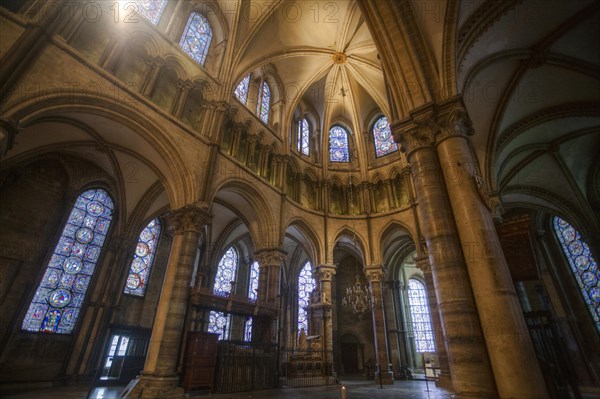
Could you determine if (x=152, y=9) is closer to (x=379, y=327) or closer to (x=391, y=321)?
(x=379, y=327)

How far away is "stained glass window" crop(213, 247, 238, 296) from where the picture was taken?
58.4 ft

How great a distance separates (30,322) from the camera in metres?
10.2

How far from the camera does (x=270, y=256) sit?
12773 mm

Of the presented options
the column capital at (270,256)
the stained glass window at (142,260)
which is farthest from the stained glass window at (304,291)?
the stained glass window at (142,260)

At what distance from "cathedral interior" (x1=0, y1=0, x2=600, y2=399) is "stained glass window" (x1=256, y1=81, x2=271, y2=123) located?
0.41 ft

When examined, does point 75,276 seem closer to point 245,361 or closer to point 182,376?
point 182,376

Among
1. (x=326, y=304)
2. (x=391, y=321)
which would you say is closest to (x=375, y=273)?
(x=326, y=304)

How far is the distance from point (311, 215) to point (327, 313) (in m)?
5.05

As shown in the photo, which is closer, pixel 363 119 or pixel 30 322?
pixel 30 322

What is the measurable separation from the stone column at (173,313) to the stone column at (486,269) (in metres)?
7.21

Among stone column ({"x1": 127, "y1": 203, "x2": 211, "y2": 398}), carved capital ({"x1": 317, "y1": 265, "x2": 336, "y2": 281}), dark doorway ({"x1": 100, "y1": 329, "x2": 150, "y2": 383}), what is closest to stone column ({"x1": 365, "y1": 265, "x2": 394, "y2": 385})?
carved capital ({"x1": 317, "y1": 265, "x2": 336, "y2": 281})

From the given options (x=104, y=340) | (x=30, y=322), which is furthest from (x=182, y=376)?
(x=30, y=322)

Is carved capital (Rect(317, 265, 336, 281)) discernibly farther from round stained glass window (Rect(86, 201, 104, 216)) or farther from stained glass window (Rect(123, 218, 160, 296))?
round stained glass window (Rect(86, 201, 104, 216))

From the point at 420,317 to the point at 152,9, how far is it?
2267 centimetres
